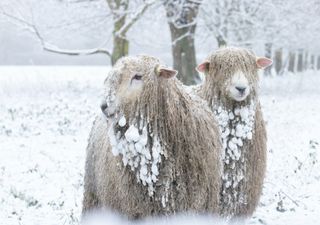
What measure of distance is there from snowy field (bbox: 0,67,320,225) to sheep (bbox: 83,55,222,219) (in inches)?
7.0

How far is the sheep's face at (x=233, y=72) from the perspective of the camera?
4984 millimetres

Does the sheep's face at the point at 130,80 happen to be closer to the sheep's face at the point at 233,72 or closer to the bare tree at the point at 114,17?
the sheep's face at the point at 233,72

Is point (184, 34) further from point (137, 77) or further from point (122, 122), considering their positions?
point (122, 122)

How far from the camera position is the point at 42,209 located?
648 cm

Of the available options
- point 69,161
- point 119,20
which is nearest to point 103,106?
point 69,161

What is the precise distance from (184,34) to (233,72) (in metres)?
10.9

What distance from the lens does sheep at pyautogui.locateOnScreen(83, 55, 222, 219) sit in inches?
160

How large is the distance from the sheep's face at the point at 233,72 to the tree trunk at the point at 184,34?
9.77 m

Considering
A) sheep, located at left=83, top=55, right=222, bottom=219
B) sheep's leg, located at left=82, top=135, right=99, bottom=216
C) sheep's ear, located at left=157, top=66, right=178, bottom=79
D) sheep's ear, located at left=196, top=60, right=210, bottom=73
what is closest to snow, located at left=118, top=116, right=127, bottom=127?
sheep, located at left=83, top=55, right=222, bottom=219

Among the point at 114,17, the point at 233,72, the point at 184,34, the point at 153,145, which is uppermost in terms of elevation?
the point at 233,72

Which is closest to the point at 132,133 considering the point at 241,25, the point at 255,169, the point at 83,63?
the point at 255,169

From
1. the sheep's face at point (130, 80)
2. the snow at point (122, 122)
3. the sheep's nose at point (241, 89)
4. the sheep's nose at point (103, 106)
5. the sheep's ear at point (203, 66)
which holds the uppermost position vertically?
the sheep's face at point (130, 80)

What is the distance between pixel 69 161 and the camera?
8812mm

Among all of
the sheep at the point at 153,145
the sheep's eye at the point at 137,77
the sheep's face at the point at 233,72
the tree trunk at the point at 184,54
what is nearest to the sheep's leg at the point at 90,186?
the sheep at the point at 153,145
